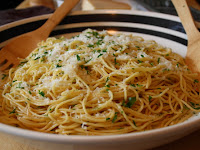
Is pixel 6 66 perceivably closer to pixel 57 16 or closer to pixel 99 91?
pixel 57 16

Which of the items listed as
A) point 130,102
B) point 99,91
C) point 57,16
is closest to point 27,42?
point 57,16

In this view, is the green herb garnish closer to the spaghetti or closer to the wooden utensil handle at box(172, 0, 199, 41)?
the spaghetti

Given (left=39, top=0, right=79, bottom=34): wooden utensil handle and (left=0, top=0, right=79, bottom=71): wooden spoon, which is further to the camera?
(left=39, top=0, right=79, bottom=34): wooden utensil handle

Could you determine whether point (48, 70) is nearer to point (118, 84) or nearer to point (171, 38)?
point (118, 84)

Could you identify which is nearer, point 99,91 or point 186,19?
point 99,91

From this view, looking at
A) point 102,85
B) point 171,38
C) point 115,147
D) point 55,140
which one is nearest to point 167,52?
point 171,38

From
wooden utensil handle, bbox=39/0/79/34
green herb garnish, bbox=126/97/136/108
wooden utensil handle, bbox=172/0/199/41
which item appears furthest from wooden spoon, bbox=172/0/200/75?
wooden utensil handle, bbox=39/0/79/34

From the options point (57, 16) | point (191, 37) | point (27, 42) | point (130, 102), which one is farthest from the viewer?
point (57, 16)

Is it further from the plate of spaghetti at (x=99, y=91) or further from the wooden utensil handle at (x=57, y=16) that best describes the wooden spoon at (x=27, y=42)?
the plate of spaghetti at (x=99, y=91)
